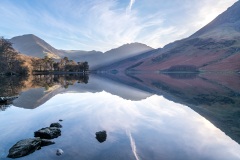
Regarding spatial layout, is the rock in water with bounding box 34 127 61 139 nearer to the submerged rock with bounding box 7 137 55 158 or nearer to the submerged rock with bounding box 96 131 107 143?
the submerged rock with bounding box 7 137 55 158

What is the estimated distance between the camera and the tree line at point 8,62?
316 feet

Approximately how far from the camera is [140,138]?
577 inches

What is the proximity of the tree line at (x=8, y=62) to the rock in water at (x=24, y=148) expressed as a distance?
92238 millimetres

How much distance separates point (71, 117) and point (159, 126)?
816cm

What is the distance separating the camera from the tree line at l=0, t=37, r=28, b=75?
96406 mm

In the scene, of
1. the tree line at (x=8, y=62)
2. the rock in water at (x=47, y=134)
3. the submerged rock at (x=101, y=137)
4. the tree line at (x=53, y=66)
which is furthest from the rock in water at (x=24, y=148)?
the tree line at (x=53, y=66)

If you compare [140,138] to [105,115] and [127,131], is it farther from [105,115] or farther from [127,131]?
[105,115]

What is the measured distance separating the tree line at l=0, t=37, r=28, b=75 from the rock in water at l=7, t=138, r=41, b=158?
3631 inches

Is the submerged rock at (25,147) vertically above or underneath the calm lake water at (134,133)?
above

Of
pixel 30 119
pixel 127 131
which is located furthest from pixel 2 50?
pixel 127 131

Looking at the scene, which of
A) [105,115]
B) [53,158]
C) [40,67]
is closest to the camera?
[53,158]

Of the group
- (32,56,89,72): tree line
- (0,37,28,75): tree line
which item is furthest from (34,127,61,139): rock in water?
(32,56,89,72): tree line

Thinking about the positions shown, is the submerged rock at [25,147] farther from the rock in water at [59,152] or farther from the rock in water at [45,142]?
the rock in water at [59,152]

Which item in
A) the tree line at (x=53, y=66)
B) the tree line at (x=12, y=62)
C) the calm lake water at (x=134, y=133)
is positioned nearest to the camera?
the calm lake water at (x=134, y=133)
